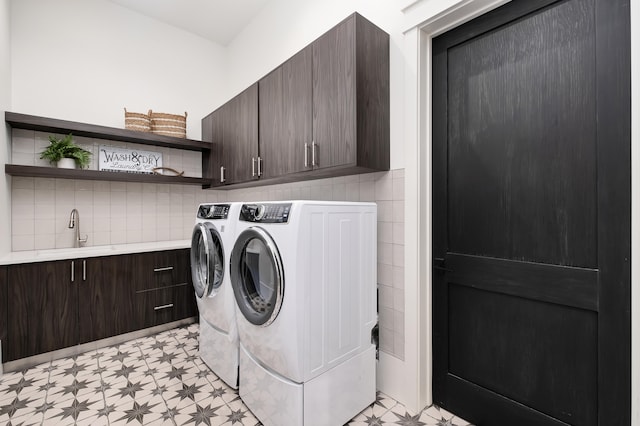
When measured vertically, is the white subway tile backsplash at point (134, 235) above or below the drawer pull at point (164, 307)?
above

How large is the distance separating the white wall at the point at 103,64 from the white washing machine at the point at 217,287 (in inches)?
67.8

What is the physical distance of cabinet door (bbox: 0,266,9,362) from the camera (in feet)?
6.76

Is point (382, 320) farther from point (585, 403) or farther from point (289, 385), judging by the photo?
point (585, 403)

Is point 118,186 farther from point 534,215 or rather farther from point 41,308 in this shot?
point 534,215

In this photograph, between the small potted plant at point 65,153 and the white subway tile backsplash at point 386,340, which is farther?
the small potted plant at point 65,153

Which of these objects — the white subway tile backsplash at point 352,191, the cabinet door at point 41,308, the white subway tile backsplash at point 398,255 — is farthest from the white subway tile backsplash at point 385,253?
the cabinet door at point 41,308

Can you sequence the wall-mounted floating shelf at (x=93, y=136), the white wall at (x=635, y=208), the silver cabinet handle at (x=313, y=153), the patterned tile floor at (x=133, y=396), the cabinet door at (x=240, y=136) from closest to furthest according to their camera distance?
the white wall at (x=635, y=208) → the patterned tile floor at (x=133, y=396) → the silver cabinet handle at (x=313, y=153) → the wall-mounted floating shelf at (x=93, y=136) → the cabinet door at (x=240, y=136)

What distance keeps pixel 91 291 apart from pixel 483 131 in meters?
3.01

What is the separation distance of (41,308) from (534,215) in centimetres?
324

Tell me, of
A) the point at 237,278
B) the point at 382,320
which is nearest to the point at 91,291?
the point at 237,278

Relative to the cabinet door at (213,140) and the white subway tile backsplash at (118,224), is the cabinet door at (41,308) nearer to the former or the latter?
the white subway tile backsplash at (118,224)

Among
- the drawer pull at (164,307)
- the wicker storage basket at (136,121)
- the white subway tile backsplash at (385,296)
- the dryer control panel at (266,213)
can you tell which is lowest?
the drawer pull at (164,307)

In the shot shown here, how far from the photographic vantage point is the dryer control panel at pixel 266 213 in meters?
1.43

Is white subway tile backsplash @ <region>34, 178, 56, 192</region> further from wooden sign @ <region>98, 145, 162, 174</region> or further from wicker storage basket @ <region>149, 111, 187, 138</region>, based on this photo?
wicker storage basket @ <region>149, 111, 187, 138</region>
